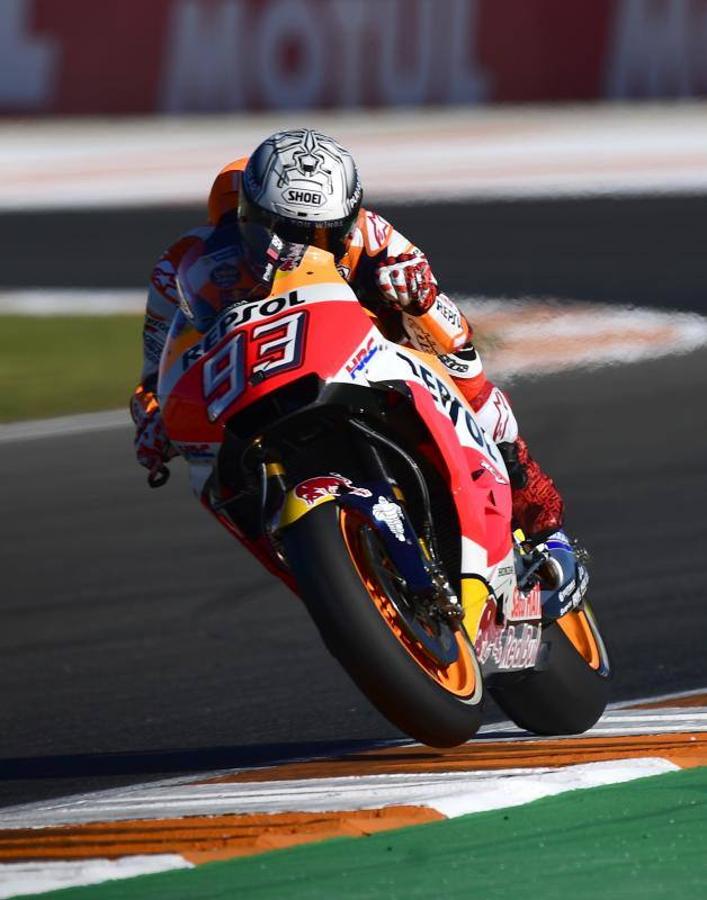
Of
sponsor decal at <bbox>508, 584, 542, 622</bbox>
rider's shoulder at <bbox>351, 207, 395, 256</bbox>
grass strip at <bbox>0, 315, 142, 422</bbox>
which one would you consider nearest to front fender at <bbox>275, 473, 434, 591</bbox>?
sponsor decal at <bbox>508, 584, 542, 622</bbox>

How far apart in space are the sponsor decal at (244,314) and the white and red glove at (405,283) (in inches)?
11.6

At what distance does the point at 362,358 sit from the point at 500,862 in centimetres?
126

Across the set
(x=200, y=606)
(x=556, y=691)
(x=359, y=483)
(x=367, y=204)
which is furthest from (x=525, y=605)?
(x=367, y=204)

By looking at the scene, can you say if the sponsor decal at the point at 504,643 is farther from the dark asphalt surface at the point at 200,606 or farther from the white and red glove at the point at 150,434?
the white and red glove at the point at 150,434

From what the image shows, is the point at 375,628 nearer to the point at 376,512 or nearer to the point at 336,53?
the point at 376,512

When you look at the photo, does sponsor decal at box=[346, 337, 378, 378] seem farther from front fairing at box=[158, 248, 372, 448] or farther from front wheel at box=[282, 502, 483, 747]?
front wheel at box=[282, 502, 483, 747]

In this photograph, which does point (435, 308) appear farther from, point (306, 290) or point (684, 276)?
point (684, 276)

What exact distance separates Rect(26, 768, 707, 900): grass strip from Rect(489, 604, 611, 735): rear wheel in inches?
34.9

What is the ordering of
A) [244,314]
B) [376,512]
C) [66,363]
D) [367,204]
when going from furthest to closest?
1. [367,204]
2. [66,363]
3. [244,314]
4. [376,512]

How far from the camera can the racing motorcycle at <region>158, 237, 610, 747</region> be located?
4.33 metres

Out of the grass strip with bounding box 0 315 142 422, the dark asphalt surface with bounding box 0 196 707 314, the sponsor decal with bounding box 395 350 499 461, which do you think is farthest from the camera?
the dark asphalt surface with bounding box 0 196 707 314

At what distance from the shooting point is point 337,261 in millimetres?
4957

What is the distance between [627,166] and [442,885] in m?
17.2

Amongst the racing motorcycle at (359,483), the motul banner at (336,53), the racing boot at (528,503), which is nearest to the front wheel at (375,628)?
the racing motorcycle at (359,483)
